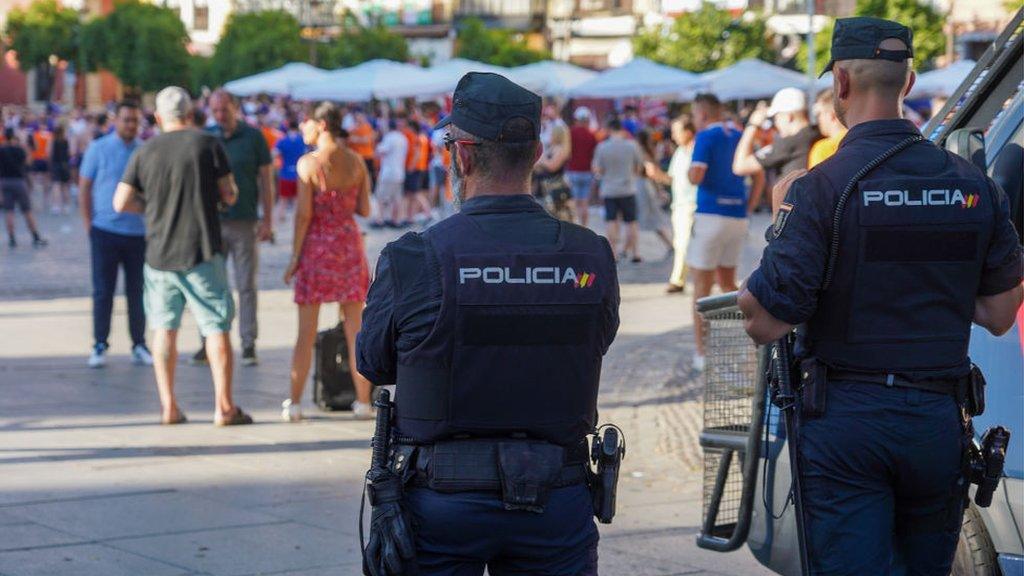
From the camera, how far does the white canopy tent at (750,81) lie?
29.7m

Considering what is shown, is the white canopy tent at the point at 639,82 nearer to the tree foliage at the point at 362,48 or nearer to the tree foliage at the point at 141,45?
the tree foliage at the point at 362,48

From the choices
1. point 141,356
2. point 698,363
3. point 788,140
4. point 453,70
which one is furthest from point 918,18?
point 141,356

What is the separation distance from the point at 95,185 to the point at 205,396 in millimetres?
2004

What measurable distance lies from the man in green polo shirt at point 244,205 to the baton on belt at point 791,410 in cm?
772

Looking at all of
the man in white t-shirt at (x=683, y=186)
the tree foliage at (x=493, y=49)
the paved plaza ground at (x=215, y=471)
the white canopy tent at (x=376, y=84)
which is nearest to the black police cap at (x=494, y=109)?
the paved plaza ground at (x=215, y=471)

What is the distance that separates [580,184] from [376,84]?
11.7m

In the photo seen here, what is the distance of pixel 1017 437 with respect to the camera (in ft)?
15.4

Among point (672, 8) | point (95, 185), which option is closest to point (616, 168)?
point (95, 185)

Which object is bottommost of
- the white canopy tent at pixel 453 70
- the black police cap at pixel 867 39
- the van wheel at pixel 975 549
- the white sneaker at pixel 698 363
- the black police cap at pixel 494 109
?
the white sneaker at pixel 698 363

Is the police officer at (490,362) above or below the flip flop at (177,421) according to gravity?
above

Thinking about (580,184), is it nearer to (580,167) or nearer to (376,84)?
(580,167)

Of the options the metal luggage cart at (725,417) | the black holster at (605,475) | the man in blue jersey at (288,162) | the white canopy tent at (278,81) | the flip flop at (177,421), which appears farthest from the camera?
the white canopy tent at (278,81)

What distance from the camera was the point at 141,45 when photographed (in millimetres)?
61781

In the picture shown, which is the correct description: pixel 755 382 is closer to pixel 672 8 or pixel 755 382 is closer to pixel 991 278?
pixel 991 278
